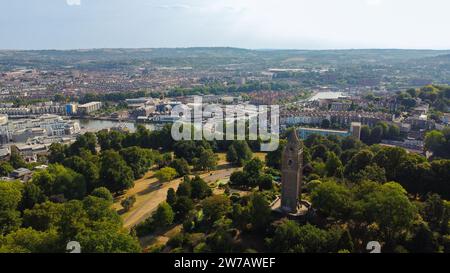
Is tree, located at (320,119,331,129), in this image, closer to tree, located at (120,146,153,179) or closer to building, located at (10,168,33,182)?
tree, located at (120,146,153,179)

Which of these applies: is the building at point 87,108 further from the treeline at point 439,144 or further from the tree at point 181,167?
the treeline at point 439,144

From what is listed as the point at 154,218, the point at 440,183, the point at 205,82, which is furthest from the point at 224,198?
the point at 205,82

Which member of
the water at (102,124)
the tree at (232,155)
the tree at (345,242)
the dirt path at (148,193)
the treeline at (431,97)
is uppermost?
the treeline at (431,97)

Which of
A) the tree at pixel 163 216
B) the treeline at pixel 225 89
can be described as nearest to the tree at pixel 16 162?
the tree at pixel 163 216

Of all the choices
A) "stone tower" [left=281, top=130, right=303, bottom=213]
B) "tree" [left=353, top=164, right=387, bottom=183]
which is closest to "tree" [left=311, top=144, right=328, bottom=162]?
"tree" [left=353, top=164, right=387, bottom=183]

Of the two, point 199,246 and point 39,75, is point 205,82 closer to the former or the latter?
point 39,75

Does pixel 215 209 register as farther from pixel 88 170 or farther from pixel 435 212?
pixel 88 170
